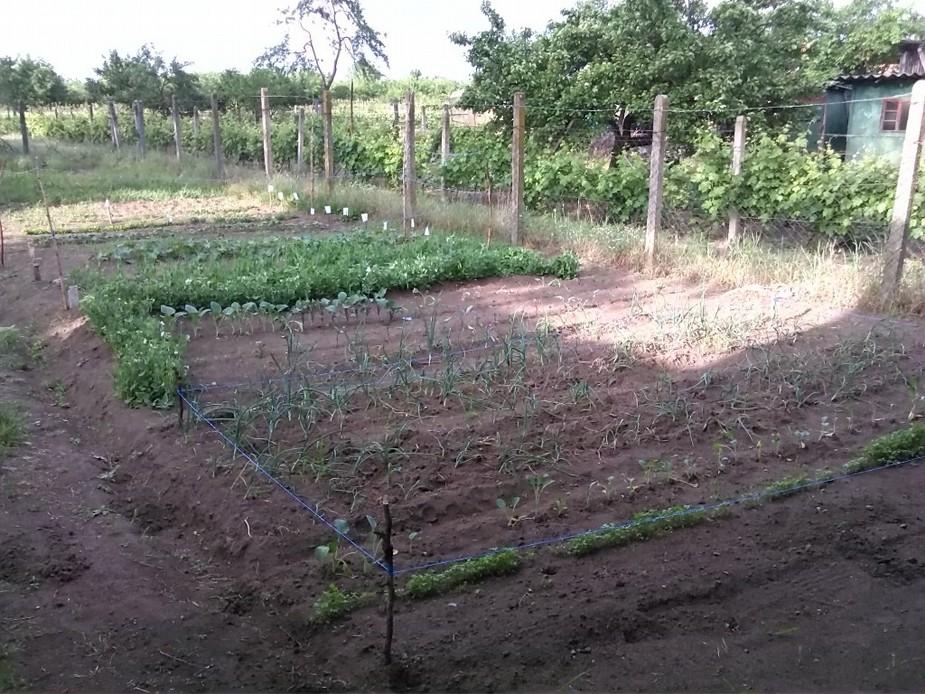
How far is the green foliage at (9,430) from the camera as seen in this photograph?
479 centimetres

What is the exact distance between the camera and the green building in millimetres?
16516

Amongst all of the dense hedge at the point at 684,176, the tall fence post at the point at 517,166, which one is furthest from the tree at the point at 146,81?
the tall fence post at the point at 517,166

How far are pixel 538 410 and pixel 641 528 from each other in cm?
138

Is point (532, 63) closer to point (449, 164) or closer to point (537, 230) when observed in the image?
point (449, 164)

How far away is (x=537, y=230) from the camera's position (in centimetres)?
1085

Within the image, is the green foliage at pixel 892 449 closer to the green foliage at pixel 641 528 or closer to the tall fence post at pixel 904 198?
the green foliage at pixel 641 528

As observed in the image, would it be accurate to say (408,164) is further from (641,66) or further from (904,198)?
(904,198)

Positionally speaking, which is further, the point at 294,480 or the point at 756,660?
the point at 294,480

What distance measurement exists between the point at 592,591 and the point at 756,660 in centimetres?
67

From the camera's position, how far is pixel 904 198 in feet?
23.8

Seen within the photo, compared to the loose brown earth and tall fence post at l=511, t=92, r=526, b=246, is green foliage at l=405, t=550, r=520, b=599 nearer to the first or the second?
the loose brown earth

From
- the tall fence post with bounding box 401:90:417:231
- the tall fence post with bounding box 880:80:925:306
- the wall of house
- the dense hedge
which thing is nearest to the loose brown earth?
the tall fence post with bounding box 880:80:925:306

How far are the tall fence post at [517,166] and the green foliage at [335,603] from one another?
775 centimetres

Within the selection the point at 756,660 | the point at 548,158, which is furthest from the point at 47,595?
the point at 548,158
